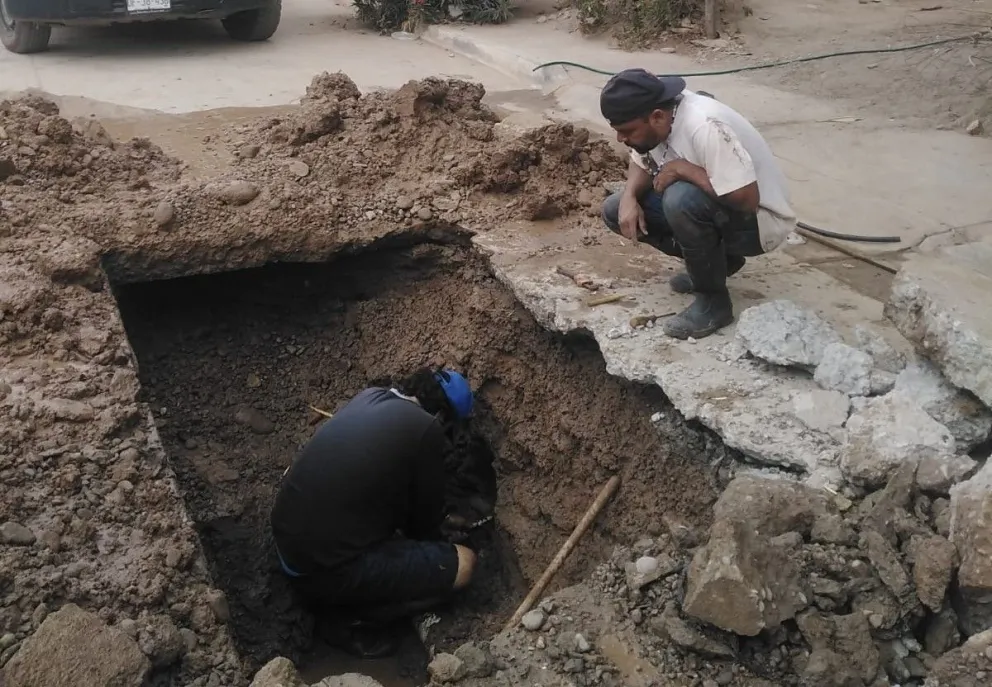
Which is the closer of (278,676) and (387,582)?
(278,676)

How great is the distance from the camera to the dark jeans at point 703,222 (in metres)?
3.47

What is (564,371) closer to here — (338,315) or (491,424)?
(491,424)

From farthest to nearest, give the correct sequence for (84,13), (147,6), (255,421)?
(147,6) < (84,13) < (255,421)

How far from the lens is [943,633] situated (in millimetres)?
2480

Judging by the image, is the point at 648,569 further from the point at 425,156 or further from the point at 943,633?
the point at 425,156

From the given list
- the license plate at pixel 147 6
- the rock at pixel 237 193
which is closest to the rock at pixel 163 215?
the rock at pixel 237 193

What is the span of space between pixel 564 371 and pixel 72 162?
2833 mm

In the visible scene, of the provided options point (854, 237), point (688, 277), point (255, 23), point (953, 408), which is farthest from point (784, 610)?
point (255, 23)

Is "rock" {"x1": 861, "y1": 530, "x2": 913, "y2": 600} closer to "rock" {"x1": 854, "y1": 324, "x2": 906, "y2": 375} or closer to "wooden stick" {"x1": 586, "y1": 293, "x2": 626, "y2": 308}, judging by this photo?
"rock" {"x1": 854, "y1": 324, "x2": 906, "y2": 375}

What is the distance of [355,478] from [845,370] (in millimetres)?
1874

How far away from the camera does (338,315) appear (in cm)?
512

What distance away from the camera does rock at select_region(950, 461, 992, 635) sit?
236cm

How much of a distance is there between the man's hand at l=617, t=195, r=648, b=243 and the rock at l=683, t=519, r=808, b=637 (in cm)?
154

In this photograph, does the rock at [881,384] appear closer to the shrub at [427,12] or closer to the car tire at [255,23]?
the car tire at [255,23]
